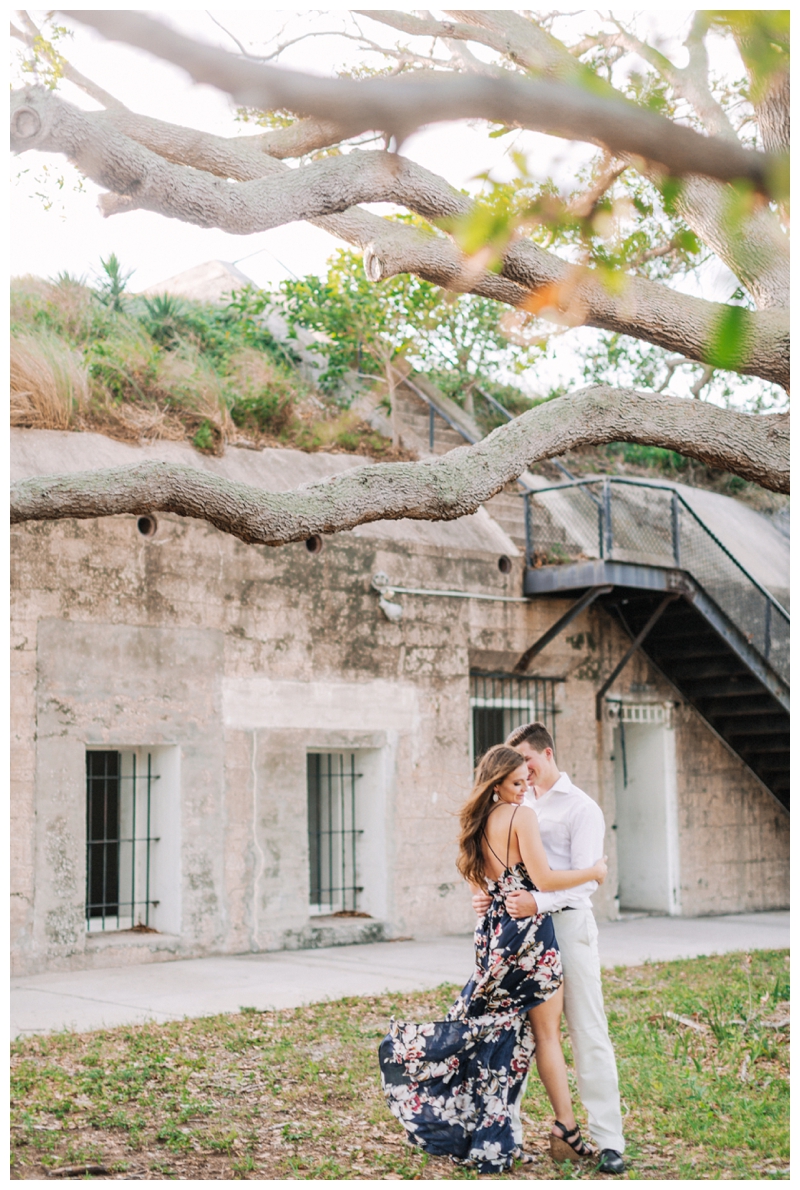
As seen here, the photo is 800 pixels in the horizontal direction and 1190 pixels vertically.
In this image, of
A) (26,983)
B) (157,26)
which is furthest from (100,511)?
(26,983)

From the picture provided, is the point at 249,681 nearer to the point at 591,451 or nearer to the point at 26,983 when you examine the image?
the point at 26,983

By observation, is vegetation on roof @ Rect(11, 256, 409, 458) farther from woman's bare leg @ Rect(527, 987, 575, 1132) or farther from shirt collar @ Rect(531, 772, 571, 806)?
woman's bare leg @ Rect(527, 987, 575, 1132)

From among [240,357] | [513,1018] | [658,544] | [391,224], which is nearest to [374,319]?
[240,357]

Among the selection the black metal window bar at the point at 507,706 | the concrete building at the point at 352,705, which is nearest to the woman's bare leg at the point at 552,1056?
the concrete building at the point at 352,705

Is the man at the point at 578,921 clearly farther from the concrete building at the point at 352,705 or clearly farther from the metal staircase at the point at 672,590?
the metal staircase at the point at 672,590

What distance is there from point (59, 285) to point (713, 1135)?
12.3 m

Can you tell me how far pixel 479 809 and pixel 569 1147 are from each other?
1.40 metres

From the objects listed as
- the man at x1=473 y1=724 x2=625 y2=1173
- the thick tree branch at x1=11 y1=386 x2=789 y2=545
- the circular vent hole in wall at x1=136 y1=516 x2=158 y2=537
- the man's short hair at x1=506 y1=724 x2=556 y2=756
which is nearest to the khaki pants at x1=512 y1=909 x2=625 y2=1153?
the man at x1=473 y1=724 x2=625 y2=1173

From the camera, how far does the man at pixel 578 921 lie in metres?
4.94

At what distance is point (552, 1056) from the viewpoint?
5.03m

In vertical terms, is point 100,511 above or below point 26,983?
above

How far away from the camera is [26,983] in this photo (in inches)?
360

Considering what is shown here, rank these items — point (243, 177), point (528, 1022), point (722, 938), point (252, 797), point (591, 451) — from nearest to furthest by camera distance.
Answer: point (528, 1022) → point (243, 177) → point (252, 797) → point (722, 938) → point (591, 451)

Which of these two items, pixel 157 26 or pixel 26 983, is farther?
pixel 26 983
